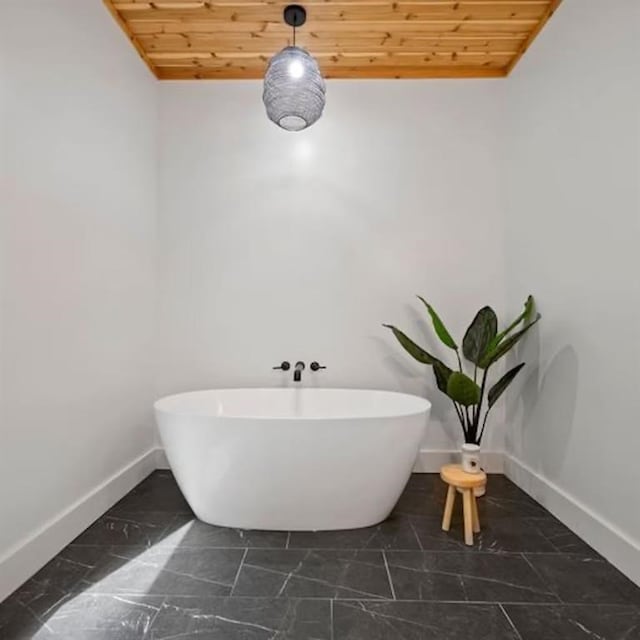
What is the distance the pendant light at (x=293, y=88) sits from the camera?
2.13 metres

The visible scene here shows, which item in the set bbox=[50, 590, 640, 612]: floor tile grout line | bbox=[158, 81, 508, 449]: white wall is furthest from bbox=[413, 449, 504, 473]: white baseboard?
bbox=[50, 590, 640, 612]: floor tile grout line

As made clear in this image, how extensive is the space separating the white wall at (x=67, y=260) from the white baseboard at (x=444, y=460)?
5.84 feet

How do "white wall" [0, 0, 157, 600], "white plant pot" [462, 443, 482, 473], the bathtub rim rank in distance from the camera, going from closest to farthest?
1. "white wall" [0, 0, 157, 600]
2. the bathtub rim
3. "white plant pot" [462, 443, 482, 473]

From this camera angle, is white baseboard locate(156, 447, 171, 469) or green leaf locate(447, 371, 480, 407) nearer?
green leaf locate(447, 371, 480, 407)

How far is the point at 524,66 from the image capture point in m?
2.60

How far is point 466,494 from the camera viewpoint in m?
1.85

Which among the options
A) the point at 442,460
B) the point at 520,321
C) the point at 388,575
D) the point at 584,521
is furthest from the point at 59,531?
the point at 520,321

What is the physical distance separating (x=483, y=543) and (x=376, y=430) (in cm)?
69

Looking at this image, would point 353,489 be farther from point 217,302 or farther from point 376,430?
point 217,302

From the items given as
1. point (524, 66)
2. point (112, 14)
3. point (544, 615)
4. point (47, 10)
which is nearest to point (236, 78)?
point (112, 14)

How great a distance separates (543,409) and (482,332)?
1.76 feet

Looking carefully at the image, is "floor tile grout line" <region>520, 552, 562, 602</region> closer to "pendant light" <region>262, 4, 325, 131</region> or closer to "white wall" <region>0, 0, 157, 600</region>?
"white wall" <region>0, 0, 157, 600</region>

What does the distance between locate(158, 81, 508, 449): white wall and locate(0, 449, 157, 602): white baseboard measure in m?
0.69

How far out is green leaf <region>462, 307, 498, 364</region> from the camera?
2.24m
